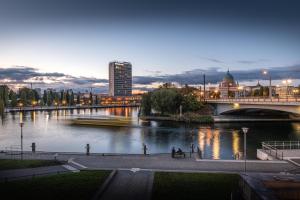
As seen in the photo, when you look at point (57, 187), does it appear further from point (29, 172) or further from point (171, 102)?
point (171, 102)

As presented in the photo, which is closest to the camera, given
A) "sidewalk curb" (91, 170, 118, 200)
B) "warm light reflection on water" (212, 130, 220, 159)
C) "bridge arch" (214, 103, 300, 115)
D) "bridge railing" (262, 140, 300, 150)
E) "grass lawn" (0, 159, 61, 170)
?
"sidewalk curb" (91, 170, 118, 200)

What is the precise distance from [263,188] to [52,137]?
50780 mm

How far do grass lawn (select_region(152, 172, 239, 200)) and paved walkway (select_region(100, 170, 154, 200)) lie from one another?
53 cm

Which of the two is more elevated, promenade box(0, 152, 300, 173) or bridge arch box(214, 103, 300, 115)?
bridge arch box(214, 103, 300, 115)

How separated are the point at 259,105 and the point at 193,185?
192ft

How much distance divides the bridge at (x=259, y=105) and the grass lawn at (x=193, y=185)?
43.4m

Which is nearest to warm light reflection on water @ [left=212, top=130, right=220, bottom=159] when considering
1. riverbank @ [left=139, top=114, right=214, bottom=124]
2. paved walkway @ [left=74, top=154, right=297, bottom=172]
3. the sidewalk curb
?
paved walkway @ [left=74, top=154, right=297, bottom=172]

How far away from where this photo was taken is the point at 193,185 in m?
19.8

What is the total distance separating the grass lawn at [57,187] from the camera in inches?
706

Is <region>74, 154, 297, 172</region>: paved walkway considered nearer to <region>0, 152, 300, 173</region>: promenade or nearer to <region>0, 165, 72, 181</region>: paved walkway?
<region>0, 152, 300, 173</region>: promenade

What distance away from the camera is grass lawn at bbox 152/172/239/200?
18016 millimetres

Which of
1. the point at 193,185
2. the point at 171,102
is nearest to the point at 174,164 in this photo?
the point at 193,185

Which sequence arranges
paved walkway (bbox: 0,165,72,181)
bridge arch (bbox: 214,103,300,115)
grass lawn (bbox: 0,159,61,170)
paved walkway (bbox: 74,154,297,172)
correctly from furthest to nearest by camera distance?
bridge arch (bbox: 214,103,300,115), grass lawn (bbox: 0,159,61,170), paved walkway (bbox: 74,154,297,172), paved walkway (bbox: 0,165,72,181)

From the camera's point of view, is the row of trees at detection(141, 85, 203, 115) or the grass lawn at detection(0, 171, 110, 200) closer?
the grass lawn at detection(0, 171, 110, 200)
